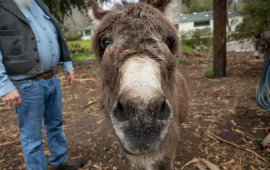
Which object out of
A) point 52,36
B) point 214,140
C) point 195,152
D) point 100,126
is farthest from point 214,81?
point 52,36

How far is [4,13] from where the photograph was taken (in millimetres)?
2041

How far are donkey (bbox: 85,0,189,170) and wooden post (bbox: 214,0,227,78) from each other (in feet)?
16.7

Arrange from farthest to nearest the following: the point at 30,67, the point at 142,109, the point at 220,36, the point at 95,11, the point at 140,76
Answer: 1. the point at 220,36
2. the point at 95,11
3. the point at 30,67
4. the point at 140,76
5. the point at 142,109

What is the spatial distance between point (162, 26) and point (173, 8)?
86cm

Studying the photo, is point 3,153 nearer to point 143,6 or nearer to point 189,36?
point 143,6

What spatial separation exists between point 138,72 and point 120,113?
36 cm

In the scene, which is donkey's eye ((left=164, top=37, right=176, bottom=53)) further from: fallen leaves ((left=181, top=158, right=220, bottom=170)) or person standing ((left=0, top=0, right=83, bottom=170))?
fallen leaves ((left=181, top=158, right=220, bottom=170))

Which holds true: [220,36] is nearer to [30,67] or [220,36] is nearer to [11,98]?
[30,67]

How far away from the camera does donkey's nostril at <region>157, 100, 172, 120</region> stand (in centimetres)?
135

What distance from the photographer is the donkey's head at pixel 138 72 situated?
1277 mm

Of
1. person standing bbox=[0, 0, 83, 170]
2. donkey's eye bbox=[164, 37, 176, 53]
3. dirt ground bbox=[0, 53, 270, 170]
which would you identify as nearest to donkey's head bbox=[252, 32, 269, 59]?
dirt ground bbox=[0, 53, 270, 170]

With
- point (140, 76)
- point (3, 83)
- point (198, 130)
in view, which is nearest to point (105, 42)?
point (140, 76)

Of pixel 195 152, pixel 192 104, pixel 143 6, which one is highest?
pixel 143 6

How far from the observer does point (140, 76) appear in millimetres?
1355
